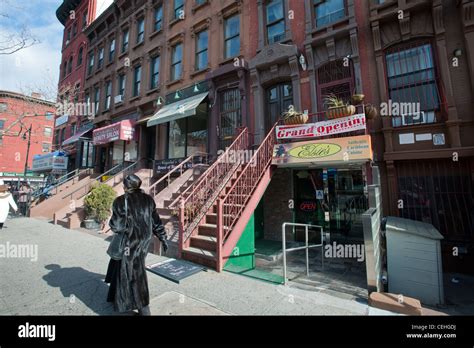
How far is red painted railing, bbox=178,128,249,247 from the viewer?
5.72m

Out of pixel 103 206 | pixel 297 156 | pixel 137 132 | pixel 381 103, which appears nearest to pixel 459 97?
pixel 381 103

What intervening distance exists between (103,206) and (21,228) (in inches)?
132

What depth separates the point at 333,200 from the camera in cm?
786

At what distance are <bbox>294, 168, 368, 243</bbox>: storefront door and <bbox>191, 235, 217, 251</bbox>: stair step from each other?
13.4 feet

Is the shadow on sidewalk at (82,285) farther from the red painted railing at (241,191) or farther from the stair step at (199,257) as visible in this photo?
the red painted railing at (241,191)

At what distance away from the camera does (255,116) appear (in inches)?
356

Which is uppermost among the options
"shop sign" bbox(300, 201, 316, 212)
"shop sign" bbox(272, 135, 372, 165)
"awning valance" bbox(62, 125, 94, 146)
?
"awning valance" bbox(62, 125, 94, 146)

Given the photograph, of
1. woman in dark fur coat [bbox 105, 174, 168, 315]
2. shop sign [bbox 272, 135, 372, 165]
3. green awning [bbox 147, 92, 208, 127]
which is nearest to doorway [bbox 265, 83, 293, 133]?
shop sign [bbox 272, 135, 372, 165]

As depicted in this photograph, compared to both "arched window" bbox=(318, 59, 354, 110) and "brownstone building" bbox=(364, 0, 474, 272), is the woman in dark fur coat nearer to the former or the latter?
"brownstone building" bbox=(364, 0, 474, 272)

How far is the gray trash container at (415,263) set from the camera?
414 centimetres

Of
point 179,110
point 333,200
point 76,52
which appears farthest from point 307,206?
point 76,52

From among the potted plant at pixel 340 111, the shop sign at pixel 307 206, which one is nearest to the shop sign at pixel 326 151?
the potted plant at pixel 340 111

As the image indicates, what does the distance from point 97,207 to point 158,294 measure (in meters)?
6.63
